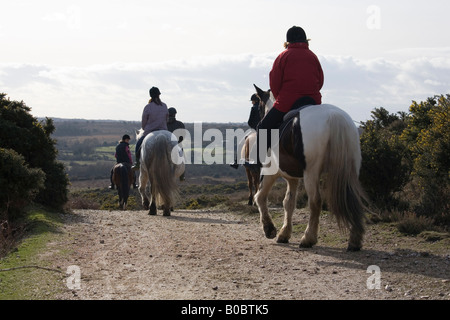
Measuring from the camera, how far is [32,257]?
835 centimetres

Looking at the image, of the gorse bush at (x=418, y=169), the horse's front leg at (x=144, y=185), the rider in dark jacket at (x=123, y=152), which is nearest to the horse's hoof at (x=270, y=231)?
the gorse bush at (x=418, y=169)

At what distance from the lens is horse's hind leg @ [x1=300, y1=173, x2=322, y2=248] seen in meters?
8.35

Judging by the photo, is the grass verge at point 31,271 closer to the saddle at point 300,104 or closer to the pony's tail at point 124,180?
the saddle at point 300,104

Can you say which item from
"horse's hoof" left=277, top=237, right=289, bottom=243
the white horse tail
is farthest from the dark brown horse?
the white horse tail

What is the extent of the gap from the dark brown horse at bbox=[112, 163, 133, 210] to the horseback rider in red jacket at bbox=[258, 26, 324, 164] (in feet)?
33.7

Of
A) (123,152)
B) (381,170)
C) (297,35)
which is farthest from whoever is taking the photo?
(123,152)

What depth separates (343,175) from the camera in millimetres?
7965

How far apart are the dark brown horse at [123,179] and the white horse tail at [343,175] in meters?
11.7

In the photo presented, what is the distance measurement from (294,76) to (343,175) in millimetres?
2058

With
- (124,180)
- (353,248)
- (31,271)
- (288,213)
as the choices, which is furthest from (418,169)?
(124,180)

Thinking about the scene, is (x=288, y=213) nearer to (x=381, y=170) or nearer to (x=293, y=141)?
(x=293, y=141)

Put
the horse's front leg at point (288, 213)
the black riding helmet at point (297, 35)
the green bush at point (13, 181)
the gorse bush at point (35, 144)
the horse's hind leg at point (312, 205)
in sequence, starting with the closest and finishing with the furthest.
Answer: the horse's hind leg at point (312, 205) < the black riding helmet at point (297, 35) < the horse's front leg at point (288, 213) < the green bush at point (13, 181) < the gorse bush at point (35, 144)

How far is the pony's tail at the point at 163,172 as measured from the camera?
555 inches
